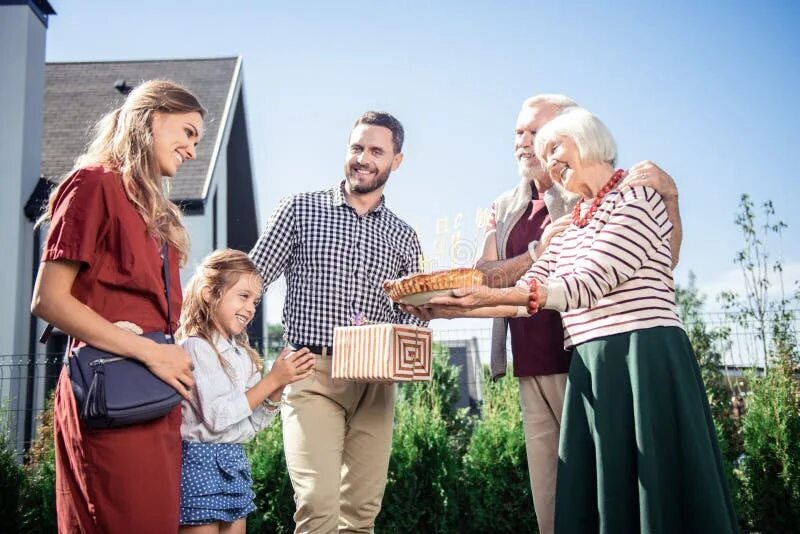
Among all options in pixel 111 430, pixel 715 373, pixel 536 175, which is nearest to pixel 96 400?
pixel 111 430

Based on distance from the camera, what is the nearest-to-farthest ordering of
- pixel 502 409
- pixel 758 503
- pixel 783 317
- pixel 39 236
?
1. pixel 758 503
2. pixel 502 409
3. pixel 783 317
4. pixel 39 236

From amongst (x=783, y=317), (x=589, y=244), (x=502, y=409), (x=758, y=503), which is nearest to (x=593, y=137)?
(x=589, y=244)

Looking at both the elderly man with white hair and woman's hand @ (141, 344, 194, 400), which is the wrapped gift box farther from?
woman's hand @ (141, 344, 194, 400)

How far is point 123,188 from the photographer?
86.3 inches

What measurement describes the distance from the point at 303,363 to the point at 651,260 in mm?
1347

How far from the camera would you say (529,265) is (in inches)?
127

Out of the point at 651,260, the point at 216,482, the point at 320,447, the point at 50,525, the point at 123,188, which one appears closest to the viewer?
the point at 123,188

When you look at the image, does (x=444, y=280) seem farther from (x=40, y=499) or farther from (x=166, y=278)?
(x=40, y=499)

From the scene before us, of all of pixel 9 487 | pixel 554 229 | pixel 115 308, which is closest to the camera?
pixel 115 308

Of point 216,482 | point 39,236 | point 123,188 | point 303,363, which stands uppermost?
point 39,236

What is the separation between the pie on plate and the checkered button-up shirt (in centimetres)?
71

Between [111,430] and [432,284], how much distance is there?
117 centimetres

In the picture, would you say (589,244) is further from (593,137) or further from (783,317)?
(783,317)

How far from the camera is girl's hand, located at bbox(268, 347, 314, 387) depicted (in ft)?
9.48
